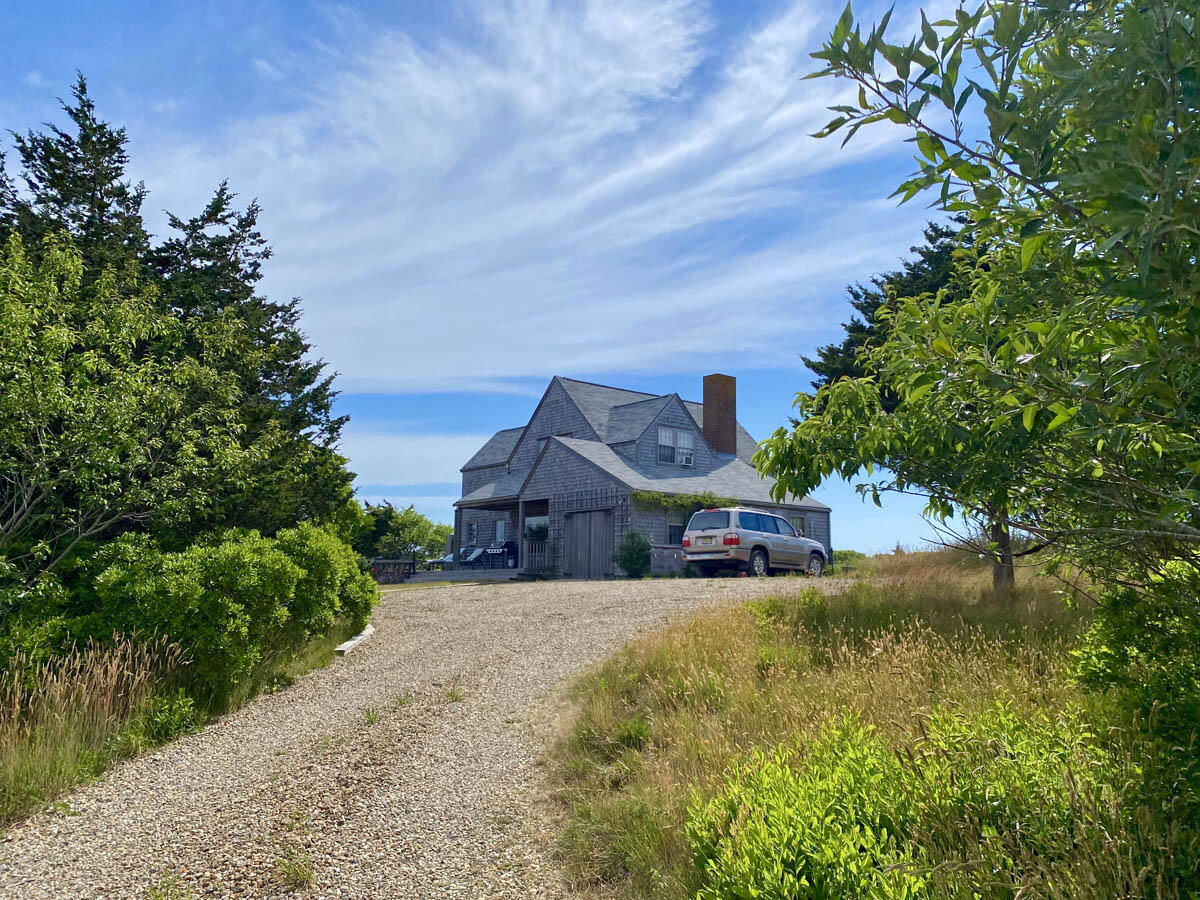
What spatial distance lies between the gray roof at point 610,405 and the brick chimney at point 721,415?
100 centimetres

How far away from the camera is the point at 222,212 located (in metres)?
14.8

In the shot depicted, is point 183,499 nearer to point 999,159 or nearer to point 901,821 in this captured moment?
point 901,821

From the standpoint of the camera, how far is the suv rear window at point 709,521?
22.0m

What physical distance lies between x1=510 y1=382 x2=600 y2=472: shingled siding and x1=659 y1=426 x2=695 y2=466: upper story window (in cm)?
296

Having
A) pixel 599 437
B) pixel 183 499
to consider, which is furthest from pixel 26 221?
pixel 599 437

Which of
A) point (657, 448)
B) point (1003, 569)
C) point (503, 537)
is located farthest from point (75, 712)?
point (503, 537)

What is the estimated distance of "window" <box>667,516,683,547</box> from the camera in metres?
27.6

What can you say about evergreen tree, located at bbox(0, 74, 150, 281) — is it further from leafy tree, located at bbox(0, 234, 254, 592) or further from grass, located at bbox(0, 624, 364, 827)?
grass, located at bbox(0, 624, 364, 827)

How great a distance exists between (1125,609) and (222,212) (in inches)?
609

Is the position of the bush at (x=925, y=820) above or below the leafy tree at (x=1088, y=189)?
below

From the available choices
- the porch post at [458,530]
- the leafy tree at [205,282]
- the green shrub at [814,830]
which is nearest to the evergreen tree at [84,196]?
the leafy tree at [205,282]

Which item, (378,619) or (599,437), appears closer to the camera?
(378,619)

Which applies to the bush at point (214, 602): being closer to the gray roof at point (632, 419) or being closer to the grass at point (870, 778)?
the grass at point (870, 778)

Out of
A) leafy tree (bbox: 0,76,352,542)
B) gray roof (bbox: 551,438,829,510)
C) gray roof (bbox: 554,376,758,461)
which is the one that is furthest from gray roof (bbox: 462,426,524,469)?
leafy tree (bbox: 0,76,352,542)
